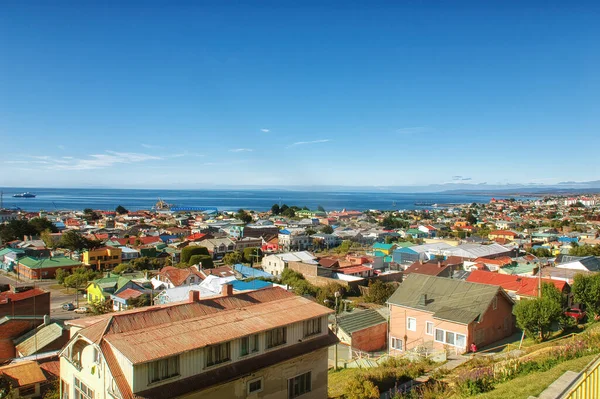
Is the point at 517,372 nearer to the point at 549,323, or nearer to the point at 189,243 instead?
the point at 549,323

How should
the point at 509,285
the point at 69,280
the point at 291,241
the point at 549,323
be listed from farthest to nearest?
the point at 291,241 < the point at 69,280 < the point at 509,285 < the point at 549,323

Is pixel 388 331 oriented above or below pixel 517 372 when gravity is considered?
below

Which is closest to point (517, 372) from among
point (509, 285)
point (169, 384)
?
point (169, 384)

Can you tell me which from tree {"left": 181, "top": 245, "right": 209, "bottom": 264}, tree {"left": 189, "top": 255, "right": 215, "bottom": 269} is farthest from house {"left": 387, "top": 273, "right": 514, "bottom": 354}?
tree {"left": 181, "top": 245, "right": 209, "bottom": 264}

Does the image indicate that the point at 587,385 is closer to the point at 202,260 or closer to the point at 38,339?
the point at 38,339

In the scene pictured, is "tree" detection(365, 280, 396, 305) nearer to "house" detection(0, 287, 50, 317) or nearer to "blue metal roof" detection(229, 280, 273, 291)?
"blue metal roof" detection(229, 280, 273, 291)

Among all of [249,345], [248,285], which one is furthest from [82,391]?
[248,285]
